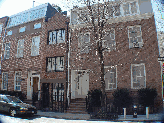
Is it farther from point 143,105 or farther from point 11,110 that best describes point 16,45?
point 143,105

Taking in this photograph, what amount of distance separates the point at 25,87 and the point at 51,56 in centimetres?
446

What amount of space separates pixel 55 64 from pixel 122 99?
7.11 m

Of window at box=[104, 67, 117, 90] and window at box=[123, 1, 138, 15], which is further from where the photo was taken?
window at box=[123, 1, 138, 15]

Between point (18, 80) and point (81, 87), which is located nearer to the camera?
point (81, 87)

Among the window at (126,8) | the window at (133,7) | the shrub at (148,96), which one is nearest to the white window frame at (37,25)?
the window at (126,8)

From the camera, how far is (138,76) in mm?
12461

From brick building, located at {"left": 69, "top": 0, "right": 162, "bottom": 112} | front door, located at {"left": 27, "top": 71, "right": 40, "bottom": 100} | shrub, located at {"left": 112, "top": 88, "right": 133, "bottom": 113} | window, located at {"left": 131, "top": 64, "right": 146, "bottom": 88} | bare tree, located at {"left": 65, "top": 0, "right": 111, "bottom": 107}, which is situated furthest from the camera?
front door, located at {"left": 27, "top": 71, "right": 40, "bottom": 100}

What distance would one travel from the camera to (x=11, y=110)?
1055 cm

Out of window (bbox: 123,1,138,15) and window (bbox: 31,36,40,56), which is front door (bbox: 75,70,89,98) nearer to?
window (bbox: 31,36,40,56)

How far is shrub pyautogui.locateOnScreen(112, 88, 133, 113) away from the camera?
11680 mm

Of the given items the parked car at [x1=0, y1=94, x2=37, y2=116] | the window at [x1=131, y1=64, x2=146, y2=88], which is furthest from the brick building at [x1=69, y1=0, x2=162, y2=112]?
the parked car at [x1=0, y1=94, x2=37, y2=116]

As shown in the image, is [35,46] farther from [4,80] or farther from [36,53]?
[4,80]

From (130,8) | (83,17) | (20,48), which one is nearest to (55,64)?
(20,48)

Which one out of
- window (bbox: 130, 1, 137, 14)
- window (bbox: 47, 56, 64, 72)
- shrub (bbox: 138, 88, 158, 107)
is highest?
window (bbox: 130, 1, 137, 14)
